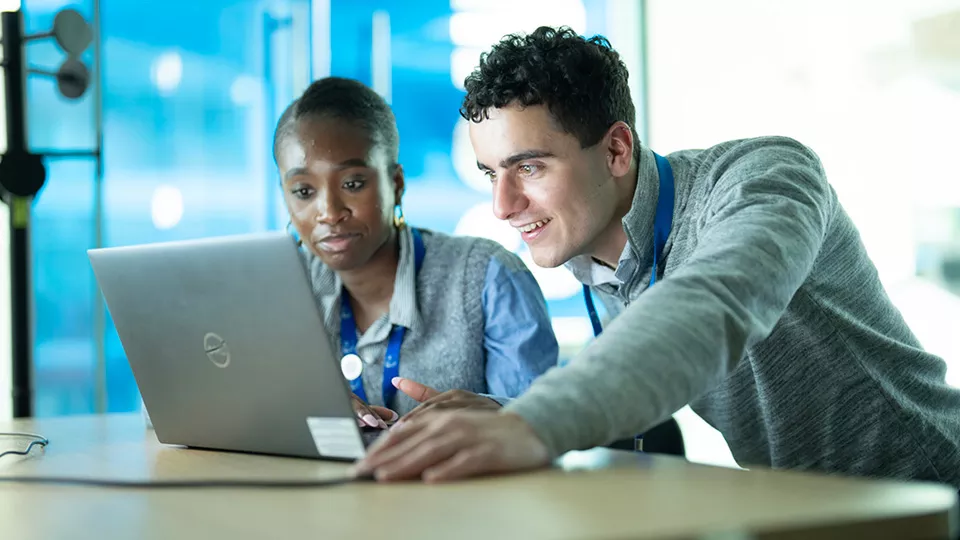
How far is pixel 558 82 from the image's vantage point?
167cm

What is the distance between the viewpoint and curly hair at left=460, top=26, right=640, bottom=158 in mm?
1658

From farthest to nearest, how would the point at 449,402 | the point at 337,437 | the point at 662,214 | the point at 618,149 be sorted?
the point at 618,149 < the point at 662,214 < the point at 449,402 < the point at 337,437

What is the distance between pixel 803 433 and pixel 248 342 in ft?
2.96

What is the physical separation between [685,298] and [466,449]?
27cm

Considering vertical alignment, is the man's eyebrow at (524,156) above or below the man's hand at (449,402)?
above

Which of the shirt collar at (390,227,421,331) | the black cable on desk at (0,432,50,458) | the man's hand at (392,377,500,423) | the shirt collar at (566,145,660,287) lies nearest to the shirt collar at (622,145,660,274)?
the shirt collar at (566,145,660,287)

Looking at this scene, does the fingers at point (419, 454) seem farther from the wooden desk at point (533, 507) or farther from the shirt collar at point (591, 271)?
the shirt collar at point (591, 271)

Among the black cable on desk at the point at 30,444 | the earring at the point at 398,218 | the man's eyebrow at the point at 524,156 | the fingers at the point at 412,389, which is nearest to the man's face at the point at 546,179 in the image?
the man's eyebrow at the point at 524,156

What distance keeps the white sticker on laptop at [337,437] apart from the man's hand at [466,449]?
6.6 inches

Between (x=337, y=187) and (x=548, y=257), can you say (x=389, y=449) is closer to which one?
(x=548, y=257)

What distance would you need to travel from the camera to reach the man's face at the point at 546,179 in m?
1.65

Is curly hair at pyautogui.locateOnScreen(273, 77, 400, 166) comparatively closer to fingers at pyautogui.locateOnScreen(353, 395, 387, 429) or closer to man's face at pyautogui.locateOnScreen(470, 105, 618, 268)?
man's face at pyautogui.locateOnScreen(470, 105, 618, 268)

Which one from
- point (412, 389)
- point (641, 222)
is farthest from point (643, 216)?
point (412, 389)

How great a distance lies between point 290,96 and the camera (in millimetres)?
4164
